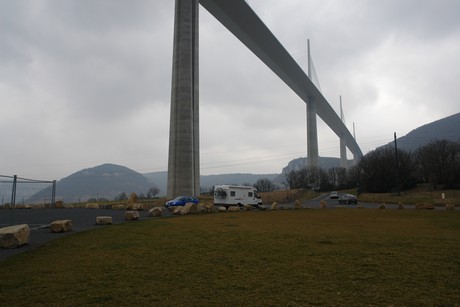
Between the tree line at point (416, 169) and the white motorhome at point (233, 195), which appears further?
the tree line at point (416, 169)

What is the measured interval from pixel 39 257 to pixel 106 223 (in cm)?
977

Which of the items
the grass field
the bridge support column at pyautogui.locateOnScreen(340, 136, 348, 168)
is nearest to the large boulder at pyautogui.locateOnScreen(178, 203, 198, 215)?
the grass field

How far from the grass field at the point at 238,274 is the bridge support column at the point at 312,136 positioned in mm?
103810

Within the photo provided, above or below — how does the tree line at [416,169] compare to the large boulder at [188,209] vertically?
above

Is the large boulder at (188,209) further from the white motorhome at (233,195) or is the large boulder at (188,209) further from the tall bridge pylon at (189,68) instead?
the tall bridge pylon at (189,68)

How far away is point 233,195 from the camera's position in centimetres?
3906

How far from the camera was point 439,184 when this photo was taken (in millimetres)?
76125

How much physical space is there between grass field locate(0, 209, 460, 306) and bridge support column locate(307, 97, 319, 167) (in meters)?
104

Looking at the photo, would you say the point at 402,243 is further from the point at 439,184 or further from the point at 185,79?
the point at 439,184

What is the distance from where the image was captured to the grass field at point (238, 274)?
17.1ft

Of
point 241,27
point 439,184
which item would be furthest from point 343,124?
point 241,27

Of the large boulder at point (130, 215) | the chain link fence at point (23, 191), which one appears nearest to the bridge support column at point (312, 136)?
the large boulder at point (130, 215)

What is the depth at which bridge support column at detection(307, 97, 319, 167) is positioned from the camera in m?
112

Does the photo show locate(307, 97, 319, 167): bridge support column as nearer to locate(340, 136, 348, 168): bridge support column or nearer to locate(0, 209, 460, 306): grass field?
locate(340, 136, 348, 168): bridge support column
